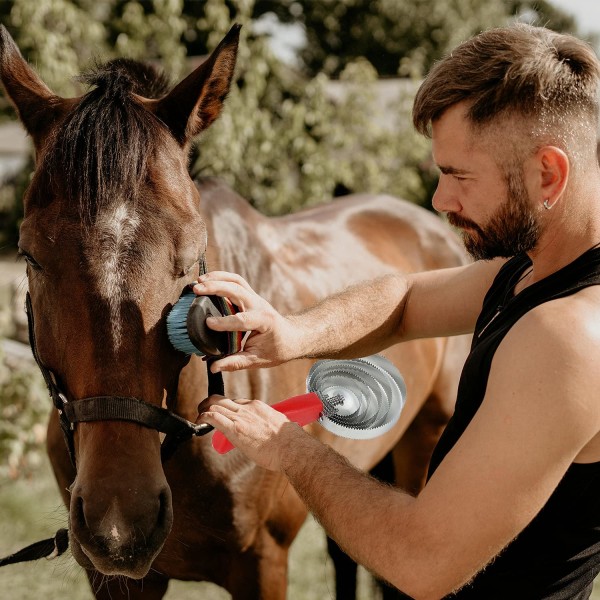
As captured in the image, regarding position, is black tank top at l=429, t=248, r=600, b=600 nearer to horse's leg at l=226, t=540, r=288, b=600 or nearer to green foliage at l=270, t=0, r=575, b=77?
horse's leg at l=226, t=540, r=288, b=600

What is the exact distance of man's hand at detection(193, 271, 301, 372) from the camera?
1777mm

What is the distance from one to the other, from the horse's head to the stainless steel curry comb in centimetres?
24

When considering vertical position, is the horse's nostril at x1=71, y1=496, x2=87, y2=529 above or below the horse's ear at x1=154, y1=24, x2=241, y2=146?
below

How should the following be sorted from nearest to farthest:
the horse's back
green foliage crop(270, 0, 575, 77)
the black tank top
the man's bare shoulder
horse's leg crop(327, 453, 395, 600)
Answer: the man's bare shoulder, the black tank top, the horse's back, horse's leg crop(327, 453, 395, 600), green foliage crop(270, 0, 575, 77)

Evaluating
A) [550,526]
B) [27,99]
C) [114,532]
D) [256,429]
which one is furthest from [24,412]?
[550,526]

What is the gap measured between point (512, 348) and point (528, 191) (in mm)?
372

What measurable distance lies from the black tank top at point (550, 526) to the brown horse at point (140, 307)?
0.73 m

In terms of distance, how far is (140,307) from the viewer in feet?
5.67

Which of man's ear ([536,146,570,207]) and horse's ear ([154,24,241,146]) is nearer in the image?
man's ear ([536,146,570,207])

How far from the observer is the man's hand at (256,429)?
161 centimetres

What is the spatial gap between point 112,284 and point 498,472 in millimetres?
956

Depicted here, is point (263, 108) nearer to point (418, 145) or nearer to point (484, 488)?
point (418, 145)

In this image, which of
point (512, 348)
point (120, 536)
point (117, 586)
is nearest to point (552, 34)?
point (512, 348)

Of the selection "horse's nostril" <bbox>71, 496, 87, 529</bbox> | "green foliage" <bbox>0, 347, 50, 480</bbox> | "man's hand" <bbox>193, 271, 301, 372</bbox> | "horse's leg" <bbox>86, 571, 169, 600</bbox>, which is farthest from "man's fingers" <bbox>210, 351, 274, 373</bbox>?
"green foliage" <bbox>0, 347, 50, 480</bbox>
